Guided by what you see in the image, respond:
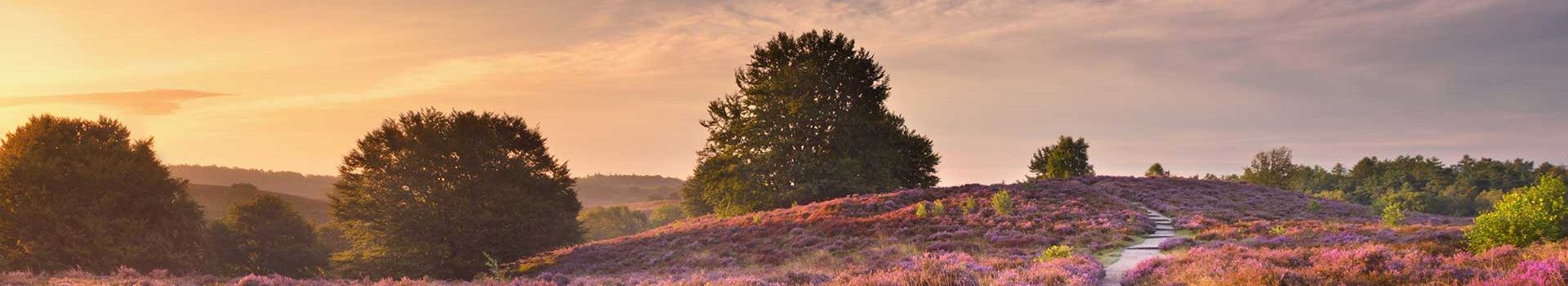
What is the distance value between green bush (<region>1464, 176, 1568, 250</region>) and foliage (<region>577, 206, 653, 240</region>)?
67.4 meters

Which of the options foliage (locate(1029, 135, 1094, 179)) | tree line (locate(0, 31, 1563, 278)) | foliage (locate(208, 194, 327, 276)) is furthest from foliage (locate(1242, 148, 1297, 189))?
foliage (locate(208, 194, 327, 276))

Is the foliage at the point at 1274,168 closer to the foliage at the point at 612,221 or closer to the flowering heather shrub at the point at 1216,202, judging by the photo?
the flowering heather shrub at the point at 1216,202

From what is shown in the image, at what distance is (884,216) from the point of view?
2798 centimetres

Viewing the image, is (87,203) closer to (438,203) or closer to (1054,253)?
(438,203)

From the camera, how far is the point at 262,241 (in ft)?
135

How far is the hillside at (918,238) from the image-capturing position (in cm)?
1439

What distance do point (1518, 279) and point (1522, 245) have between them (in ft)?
20.7

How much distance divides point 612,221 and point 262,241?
42.6m

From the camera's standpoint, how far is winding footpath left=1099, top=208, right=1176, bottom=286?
1378cm

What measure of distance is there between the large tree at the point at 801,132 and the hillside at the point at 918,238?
26.0 ft

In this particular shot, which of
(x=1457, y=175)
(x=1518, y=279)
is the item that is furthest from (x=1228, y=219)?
(x=1457, y=175)

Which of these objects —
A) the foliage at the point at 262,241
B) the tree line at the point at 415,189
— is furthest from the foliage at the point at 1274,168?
the foliage at the point at 262,241

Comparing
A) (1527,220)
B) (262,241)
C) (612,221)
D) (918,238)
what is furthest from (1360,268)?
(612,221)

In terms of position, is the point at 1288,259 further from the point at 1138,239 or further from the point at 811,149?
the point at 811,149
